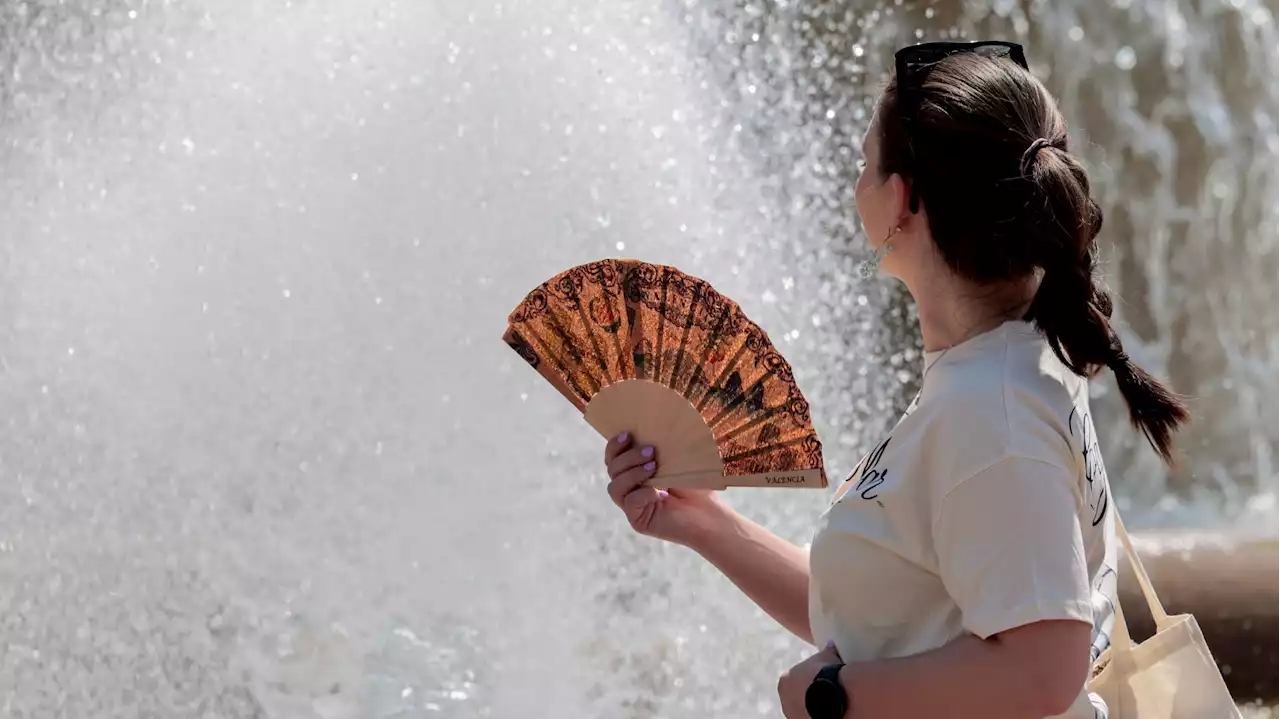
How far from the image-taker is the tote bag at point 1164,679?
1402 mm

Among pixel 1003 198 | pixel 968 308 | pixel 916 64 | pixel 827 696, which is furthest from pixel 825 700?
pixel 916 64

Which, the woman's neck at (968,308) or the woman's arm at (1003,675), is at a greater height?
the woman's neck at (968,308)

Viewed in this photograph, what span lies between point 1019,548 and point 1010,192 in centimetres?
37

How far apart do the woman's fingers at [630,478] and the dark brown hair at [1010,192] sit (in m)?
0.52

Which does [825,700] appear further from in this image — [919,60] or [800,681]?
[919,60]

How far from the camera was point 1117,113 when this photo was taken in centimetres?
549

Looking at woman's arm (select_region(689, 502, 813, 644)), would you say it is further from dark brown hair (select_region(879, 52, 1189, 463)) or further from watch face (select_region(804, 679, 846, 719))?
dark brown hair (select_region(879, 52, 1189, 463))

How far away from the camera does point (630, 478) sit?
1.68 meters

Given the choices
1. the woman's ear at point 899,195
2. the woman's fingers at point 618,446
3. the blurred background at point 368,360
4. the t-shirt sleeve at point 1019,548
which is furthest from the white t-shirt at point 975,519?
the blurred background at point 368,360

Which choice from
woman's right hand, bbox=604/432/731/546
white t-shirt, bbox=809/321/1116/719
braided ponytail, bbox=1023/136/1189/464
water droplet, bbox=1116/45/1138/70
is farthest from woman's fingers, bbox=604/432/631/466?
water droplet, bbox=1116/45/1138/70

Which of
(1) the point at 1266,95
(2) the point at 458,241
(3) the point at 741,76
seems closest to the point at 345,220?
(2) the point at 458,241

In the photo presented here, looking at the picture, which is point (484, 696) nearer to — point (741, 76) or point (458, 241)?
point (458, 241)

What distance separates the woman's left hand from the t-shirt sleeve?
0.65 feet

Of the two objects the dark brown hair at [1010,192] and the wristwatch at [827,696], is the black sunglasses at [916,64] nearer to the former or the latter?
the dark brown hair at [1010,192]
